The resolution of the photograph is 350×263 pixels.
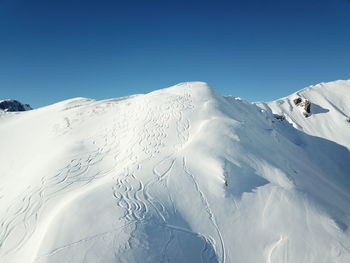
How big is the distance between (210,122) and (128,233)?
9.63 meters

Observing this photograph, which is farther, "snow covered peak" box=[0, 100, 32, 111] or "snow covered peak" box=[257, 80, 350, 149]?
"snow covered peak" box=[0, 100, 32, 111]

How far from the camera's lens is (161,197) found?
9383mm

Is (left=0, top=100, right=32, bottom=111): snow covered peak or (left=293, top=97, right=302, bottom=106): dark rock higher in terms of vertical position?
(left=0, top=100, right=32, bottom=111): snow covered peak

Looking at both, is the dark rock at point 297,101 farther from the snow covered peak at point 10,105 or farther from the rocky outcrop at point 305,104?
the snow covered peak at point 10,105

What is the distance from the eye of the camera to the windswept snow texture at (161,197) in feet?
24.5

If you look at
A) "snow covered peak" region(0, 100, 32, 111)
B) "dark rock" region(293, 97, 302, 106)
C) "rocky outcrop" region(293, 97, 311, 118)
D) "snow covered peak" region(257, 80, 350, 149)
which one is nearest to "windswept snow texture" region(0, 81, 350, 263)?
"snow covered peak" region(257, 80, 350, 149)

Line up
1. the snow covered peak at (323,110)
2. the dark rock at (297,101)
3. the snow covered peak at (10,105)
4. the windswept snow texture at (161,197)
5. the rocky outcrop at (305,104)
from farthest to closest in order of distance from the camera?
the snow covered peak at (10,105)
the dark rock at (297,101)
the rocky outcrop at (305,104)
the snow covered peak at (323,110)
the windswept snow texture at (161,197)

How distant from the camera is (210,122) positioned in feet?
50.6

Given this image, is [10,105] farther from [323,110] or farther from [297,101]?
[323,110]

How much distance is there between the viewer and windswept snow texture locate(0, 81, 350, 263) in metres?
7.46

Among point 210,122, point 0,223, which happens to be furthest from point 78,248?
point 210,122

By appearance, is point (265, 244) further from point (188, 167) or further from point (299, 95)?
point (299, 95)

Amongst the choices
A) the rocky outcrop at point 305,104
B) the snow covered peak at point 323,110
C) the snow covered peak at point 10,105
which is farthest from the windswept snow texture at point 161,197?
the snow covered peak at point 10,105

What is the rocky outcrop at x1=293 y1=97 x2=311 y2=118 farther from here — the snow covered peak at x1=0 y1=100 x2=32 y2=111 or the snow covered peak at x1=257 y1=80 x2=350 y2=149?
the snow covered peak at x1=0 y1=100 x2=32 y2=111
